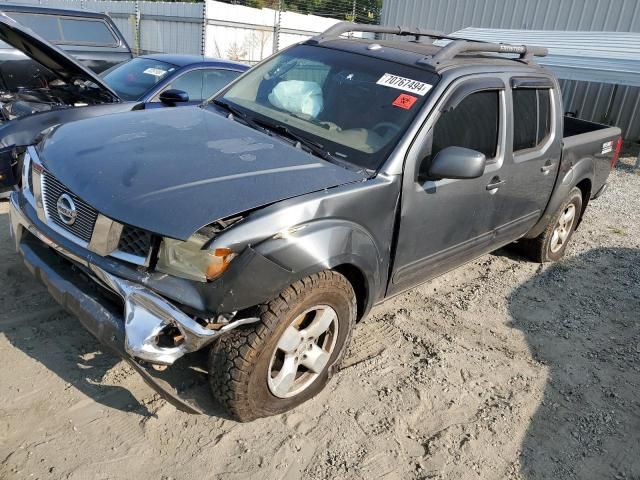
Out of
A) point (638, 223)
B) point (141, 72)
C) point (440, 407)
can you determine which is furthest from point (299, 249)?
point (638, 223)

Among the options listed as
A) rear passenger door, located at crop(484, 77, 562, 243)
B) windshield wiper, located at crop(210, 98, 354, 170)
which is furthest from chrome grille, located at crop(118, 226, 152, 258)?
rear passenger door, located at crop(484, 77, 562, 243)

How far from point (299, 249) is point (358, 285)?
2.22 ft

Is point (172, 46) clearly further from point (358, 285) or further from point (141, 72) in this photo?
point (358, 285)

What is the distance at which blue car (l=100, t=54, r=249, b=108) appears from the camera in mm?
5785

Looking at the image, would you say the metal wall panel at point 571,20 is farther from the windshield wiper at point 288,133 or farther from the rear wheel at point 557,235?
the windshield wiper at point 288,133

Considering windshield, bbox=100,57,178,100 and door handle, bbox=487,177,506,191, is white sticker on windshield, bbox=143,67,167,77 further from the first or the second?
door handle, bbox=487,177,506,191

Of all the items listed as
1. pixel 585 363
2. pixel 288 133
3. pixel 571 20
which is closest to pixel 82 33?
pixel 288 133

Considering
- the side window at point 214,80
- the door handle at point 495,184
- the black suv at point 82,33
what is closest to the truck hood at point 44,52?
the side window at point 214,80

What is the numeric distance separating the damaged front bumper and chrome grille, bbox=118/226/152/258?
136 millimetres

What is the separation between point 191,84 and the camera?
6.04 meters

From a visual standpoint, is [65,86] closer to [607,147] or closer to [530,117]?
[530,117]

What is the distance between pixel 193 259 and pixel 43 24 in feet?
21.5

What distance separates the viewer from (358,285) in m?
2.99

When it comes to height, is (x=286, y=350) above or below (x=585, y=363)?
above
